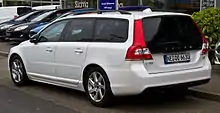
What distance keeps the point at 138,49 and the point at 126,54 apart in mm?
190

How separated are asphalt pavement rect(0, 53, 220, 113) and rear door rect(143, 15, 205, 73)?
677 mm

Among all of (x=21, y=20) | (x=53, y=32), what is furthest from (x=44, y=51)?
(x=21, y=20)

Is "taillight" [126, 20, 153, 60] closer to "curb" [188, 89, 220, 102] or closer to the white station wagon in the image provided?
the white station wagon

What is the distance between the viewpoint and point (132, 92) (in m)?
6.14

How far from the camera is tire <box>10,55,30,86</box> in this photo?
8.51m

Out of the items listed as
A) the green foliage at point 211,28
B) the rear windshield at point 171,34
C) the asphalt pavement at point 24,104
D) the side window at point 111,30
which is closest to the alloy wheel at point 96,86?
the asphalt pavement at point 24,104

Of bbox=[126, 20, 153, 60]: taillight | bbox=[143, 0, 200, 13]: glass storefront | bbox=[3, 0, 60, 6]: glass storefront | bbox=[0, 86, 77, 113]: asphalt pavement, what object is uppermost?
bbox=[3, 0, 60, 6]: glass storefront

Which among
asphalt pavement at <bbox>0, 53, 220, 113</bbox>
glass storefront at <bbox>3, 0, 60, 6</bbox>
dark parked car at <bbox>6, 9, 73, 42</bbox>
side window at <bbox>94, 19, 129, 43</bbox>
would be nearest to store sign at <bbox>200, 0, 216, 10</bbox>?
dark parked car at <bbox>6, 9, 73, 42</bbox>

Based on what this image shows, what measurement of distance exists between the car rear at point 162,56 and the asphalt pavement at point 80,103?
43 cm

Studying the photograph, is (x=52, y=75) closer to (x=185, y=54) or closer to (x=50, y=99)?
(x=50, y=99)

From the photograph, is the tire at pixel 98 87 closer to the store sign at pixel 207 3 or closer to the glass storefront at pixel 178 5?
the store sign at pixel 207 3

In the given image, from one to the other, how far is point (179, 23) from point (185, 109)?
1372 mm

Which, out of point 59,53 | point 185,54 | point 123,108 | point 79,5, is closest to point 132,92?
point 123,108

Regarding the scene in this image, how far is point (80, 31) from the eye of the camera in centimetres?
717
